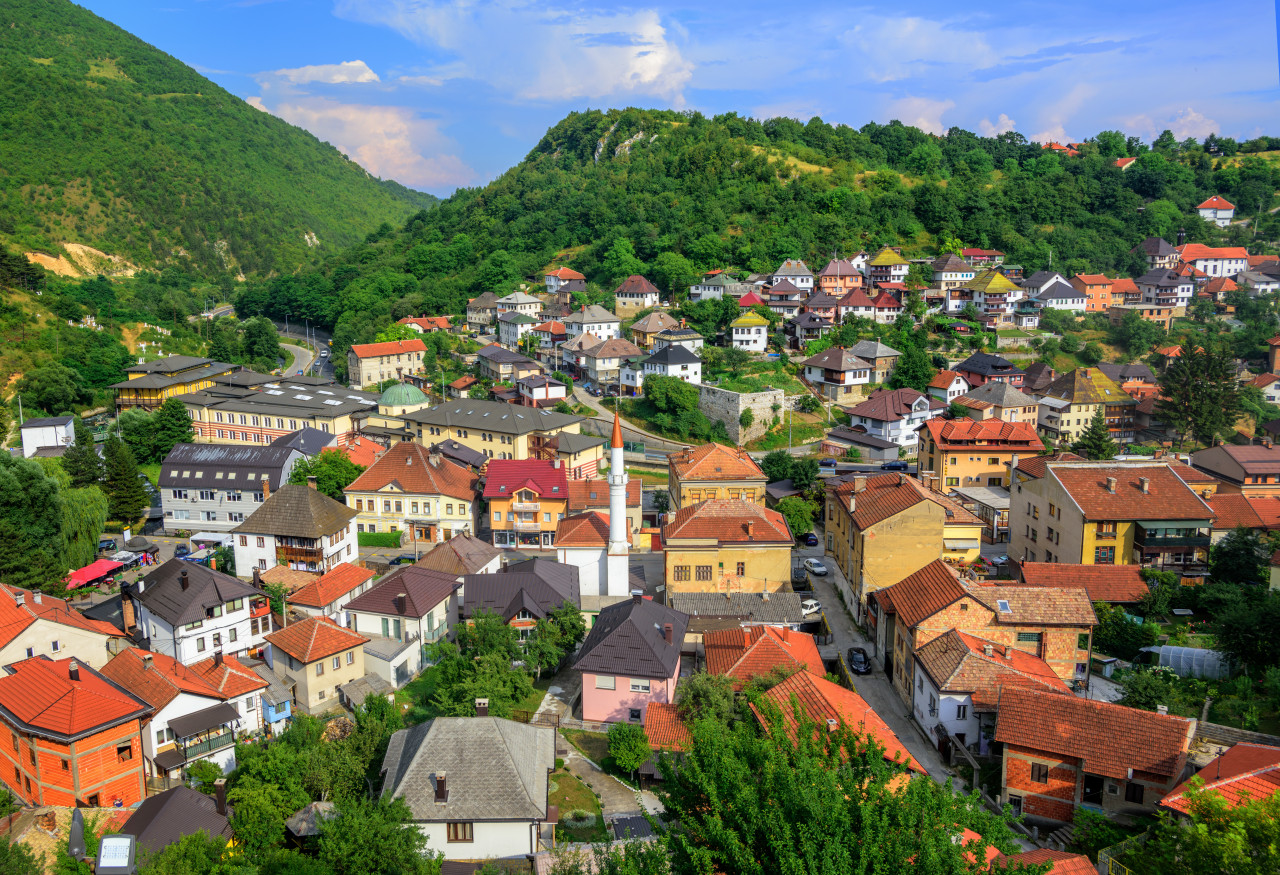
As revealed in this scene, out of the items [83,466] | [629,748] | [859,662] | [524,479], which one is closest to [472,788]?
[629,748]

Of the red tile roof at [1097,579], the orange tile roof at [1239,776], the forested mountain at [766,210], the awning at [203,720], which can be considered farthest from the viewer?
the forested mountain at [766,210]

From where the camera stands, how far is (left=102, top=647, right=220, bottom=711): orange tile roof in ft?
76.2

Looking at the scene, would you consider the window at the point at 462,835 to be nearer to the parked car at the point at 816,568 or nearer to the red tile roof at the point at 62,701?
the red tile roof at the point at 62,701

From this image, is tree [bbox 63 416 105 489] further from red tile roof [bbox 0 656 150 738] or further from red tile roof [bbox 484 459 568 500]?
red tile roof [bbox 0 656 150 738]

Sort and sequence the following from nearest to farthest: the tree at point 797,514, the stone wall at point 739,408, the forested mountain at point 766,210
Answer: the tree at point 797,514
the stone wall at point 739,408
the forested mountain at point 766,210

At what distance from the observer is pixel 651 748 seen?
22500 mm

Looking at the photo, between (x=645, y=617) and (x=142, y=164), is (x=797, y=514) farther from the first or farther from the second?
(x=142, y=164)

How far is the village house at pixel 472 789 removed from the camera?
19.0 metres

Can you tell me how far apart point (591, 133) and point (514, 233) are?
33.0 m

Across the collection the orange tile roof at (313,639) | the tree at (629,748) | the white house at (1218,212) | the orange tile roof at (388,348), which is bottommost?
the tree at (629,748)

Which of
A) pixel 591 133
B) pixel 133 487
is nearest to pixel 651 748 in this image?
pixel 133 487

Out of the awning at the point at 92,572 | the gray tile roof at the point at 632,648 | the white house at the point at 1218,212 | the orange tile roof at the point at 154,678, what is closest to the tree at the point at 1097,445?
the gray tile roof at the point at 632,648

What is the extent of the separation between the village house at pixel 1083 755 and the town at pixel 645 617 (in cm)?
7

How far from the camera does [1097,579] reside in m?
31.6
